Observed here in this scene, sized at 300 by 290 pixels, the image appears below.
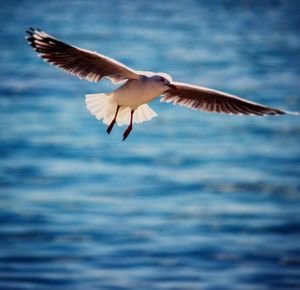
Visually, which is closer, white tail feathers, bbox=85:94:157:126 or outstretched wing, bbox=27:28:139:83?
outstretched wing, bbox=27:28:139:83

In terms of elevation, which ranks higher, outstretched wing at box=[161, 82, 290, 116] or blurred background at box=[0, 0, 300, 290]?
blurred background at box=[0, 0, 300, 290]

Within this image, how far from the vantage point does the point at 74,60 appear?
7188 mm

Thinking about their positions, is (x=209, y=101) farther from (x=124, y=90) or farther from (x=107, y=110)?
(x=124, y=90)

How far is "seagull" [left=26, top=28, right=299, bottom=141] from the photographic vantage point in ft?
22.4

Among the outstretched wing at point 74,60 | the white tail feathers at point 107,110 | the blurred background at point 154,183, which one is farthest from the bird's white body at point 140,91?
the blurred background at point 154,183

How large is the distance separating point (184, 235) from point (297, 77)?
1277 centimetres

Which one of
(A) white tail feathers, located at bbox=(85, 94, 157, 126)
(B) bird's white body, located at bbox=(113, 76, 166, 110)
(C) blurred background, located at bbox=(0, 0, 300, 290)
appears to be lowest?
(B) bird's white body, located at bbox=(113, 76, 166, 110)

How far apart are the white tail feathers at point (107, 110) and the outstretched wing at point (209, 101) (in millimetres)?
283

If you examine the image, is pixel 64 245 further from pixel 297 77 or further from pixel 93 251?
pixel 297 77

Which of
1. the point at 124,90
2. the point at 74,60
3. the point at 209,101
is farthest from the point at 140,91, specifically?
the point at 209,101

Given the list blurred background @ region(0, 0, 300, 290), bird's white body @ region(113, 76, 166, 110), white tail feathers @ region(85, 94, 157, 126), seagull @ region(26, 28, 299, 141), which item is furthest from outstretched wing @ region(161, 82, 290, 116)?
blurred background @ region(0, 0, 300, 290)

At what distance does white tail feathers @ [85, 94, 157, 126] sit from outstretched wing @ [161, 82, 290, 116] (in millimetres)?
283

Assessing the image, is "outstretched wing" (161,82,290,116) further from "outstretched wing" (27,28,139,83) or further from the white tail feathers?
"outstretched wing" (27,28,139,83)

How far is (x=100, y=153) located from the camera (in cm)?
2266
